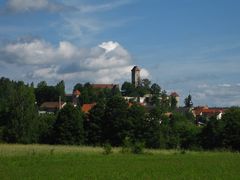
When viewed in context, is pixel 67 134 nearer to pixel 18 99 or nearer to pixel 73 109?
pixel 73 109

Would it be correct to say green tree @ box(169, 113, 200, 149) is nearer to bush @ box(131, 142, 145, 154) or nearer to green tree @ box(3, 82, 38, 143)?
green tree @ box(3, 82, 38, 143)

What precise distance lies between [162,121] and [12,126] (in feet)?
98.0

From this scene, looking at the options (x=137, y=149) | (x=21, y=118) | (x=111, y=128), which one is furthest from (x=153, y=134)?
(x=137, y=149)

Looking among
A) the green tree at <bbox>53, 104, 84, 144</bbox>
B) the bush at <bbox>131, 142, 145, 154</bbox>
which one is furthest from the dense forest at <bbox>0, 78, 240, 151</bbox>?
the bush at <bbox>131, 142, 145, 154</bbox>

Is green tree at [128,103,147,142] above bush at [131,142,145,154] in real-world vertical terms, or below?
above

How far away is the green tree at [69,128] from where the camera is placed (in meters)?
99.8

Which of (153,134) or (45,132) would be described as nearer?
(45,132)

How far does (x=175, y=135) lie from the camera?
109 m

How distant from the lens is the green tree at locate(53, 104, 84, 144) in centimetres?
9975

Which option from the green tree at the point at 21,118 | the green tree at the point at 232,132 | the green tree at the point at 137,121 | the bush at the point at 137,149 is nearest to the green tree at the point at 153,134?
the green tree at the point at 137,121

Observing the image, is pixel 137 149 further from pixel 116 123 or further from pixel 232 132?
pixel 116 123

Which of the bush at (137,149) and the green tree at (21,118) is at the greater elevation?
the green tree at (21,118)

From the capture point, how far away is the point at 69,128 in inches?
3954

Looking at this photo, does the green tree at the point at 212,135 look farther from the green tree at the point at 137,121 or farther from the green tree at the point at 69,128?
the green tree at the point at 69,128
